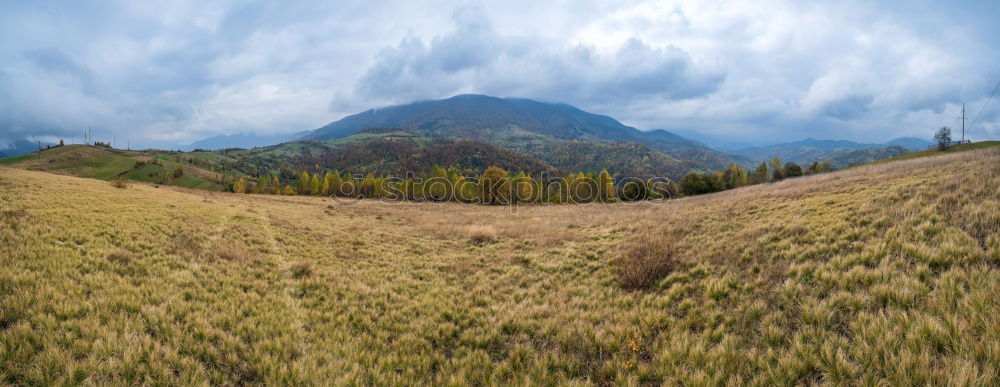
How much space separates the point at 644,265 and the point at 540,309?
140 inches

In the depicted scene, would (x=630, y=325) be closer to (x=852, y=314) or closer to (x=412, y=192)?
(x=852, y=314)

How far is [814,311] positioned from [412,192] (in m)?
81.5

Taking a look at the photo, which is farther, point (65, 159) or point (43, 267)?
point (65, 159)

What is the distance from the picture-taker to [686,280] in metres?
8.13

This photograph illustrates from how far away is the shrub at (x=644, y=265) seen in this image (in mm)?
8594

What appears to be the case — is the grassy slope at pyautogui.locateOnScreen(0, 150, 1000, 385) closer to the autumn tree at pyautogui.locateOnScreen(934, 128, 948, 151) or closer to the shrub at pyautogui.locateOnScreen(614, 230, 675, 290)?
the shrub at pyautogui.locateOnScreen(614, 230, 675, 290)

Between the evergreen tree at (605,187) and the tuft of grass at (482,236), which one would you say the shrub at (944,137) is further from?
the tuft of grass at (482,236)

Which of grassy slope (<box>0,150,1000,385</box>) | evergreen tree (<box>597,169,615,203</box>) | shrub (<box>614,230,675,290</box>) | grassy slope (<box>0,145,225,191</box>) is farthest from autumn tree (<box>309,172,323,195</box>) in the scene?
shrub (<box>614,230,675,290</box>)

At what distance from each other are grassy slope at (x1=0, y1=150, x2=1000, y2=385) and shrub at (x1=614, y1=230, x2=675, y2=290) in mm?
376

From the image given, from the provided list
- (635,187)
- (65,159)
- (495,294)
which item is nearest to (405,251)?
(495,294)

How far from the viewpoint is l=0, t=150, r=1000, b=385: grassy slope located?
440cm

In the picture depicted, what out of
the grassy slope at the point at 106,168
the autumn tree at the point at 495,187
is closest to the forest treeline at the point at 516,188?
the autumn tree at the point at 495,187

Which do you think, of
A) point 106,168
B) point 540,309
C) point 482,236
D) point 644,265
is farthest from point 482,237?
point 106,168

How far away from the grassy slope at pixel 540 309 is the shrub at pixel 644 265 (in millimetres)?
376
